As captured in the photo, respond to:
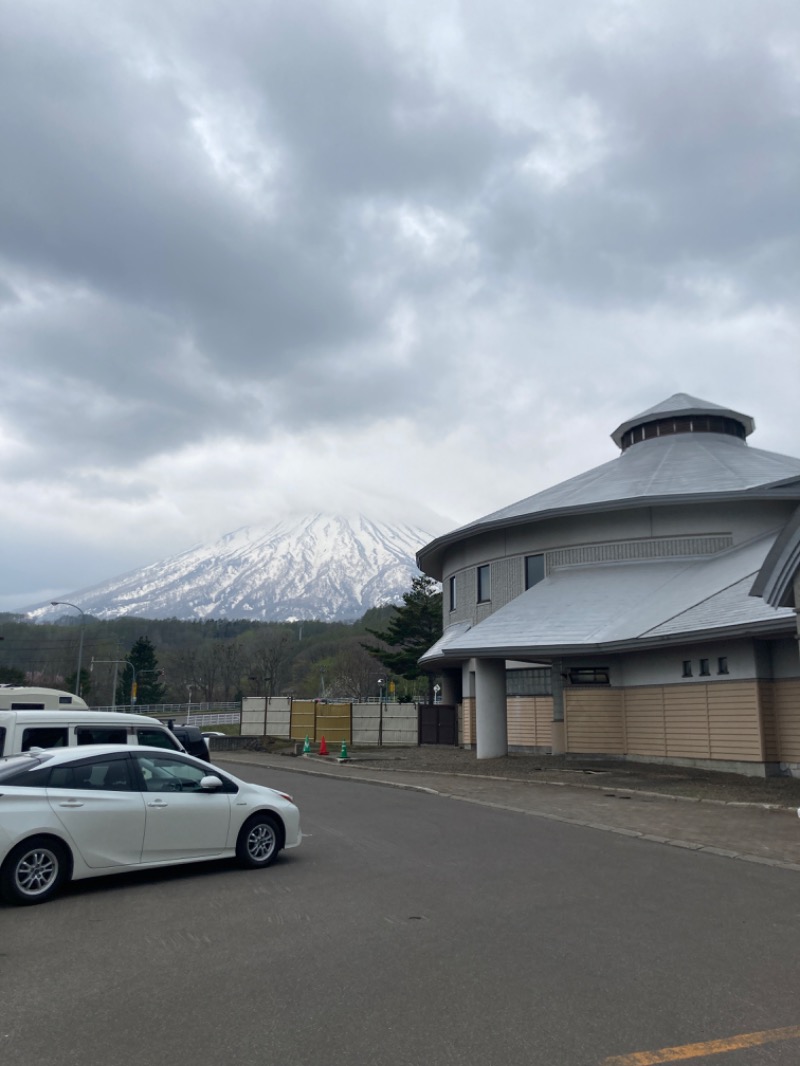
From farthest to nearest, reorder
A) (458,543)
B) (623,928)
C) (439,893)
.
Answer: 1. (458,543)
2. (439,893)
3. (623,928)

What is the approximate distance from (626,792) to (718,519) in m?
15.9

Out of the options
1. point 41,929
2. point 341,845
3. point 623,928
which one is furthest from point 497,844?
Answer: point 41,929

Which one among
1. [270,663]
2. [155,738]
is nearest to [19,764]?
[155,738]

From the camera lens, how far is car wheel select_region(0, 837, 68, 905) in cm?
784

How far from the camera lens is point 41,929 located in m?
7.07

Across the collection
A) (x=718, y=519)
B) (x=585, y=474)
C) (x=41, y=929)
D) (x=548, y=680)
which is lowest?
(x=41, y=929)

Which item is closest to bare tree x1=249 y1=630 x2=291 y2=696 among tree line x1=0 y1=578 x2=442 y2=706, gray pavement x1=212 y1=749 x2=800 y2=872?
tree line x1=0 y1=578 x2=442 y2=706

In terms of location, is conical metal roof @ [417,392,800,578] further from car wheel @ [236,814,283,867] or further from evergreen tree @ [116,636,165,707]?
evergreen tree @ [116,636,165,707]

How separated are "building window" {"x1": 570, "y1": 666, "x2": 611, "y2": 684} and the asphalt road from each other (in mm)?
15358

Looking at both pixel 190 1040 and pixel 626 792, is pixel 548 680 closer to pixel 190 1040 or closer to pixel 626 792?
pixel 626 792

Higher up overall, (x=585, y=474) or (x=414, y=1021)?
(x=585, y=474)

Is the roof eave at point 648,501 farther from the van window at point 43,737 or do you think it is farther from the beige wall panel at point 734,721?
the van window at point 43,737

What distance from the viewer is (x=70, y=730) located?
44.0 ft

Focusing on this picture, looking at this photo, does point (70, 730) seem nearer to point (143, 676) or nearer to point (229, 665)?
point (143, 676)
